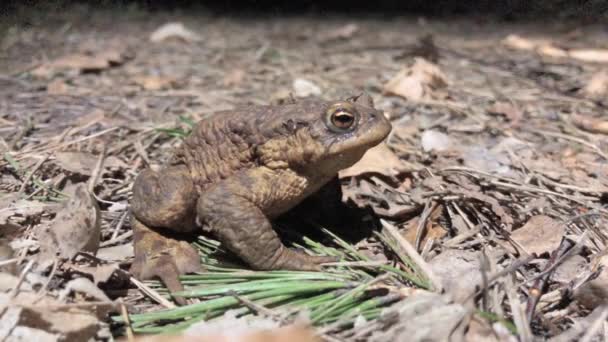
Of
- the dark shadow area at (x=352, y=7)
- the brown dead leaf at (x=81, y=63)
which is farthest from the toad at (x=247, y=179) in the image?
the dark shadow area at (x=352, y=7)

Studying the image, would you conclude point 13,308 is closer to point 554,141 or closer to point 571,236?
point 571,236

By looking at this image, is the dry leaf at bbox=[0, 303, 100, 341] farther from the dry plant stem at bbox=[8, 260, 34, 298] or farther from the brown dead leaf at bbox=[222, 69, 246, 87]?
the brown dead leaf at bbox=[222, 69, 246, 87]

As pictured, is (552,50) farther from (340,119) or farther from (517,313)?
(517,313)

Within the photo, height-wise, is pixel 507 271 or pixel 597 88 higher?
pixel 597 88

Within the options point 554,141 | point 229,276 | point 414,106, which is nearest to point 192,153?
point 229,276

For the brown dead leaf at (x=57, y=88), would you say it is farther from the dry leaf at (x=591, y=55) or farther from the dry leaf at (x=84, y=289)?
the dry leaf at (x=591, y=55)

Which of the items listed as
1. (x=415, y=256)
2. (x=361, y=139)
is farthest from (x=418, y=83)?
(x=415, y=256)

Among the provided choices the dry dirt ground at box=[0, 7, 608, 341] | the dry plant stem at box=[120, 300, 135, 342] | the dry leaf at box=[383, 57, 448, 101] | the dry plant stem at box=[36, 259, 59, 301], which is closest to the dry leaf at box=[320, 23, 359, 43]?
the dry dirt ground at box=[0, 7, 608, 341]
